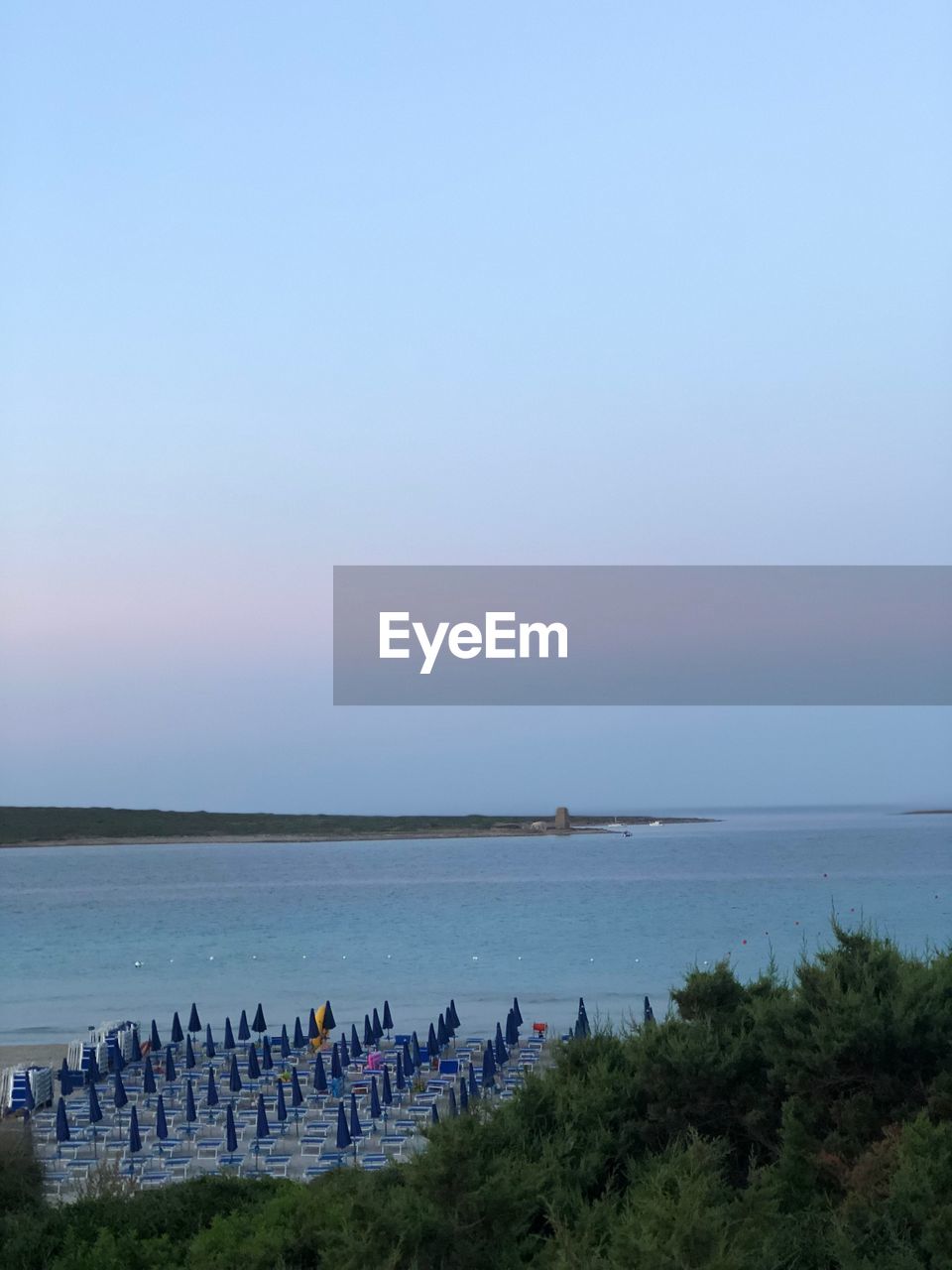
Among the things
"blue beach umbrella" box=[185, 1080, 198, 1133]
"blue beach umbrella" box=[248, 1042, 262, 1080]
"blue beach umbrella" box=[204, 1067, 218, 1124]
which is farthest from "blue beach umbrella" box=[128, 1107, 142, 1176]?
"blue beach umbrella" box=[248, 1042, 262, 1080]

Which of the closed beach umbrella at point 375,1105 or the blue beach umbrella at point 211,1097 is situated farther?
the blue beach umbrella at point 211,1097

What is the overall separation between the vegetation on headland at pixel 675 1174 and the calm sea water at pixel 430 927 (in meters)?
3.20

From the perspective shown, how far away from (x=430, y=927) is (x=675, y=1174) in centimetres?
5540

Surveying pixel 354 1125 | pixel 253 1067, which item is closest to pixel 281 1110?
pixel 354 1125

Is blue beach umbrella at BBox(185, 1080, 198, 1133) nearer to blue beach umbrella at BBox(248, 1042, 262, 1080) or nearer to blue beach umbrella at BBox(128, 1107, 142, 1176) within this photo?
blue beach umbrella at BBox(128, 1107, 142, 1176)

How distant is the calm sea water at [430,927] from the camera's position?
1448 inches

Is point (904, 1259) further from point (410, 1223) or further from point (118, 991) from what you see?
point (118, 991)

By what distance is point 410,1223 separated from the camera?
7.30 metres

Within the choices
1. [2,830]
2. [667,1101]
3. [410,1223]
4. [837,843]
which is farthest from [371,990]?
[2,830]

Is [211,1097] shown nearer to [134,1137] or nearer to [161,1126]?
[161,1126]

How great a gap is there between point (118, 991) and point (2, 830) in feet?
→ 389

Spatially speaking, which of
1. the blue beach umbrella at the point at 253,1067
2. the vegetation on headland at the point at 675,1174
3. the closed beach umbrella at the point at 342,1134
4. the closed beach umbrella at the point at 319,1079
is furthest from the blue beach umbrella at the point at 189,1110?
the vegetation on headland at the point at 675,1174

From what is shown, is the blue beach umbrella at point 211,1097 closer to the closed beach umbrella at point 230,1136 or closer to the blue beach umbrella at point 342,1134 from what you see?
the closed beach umbrella at point 230,1136

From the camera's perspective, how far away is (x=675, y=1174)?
315 inches
